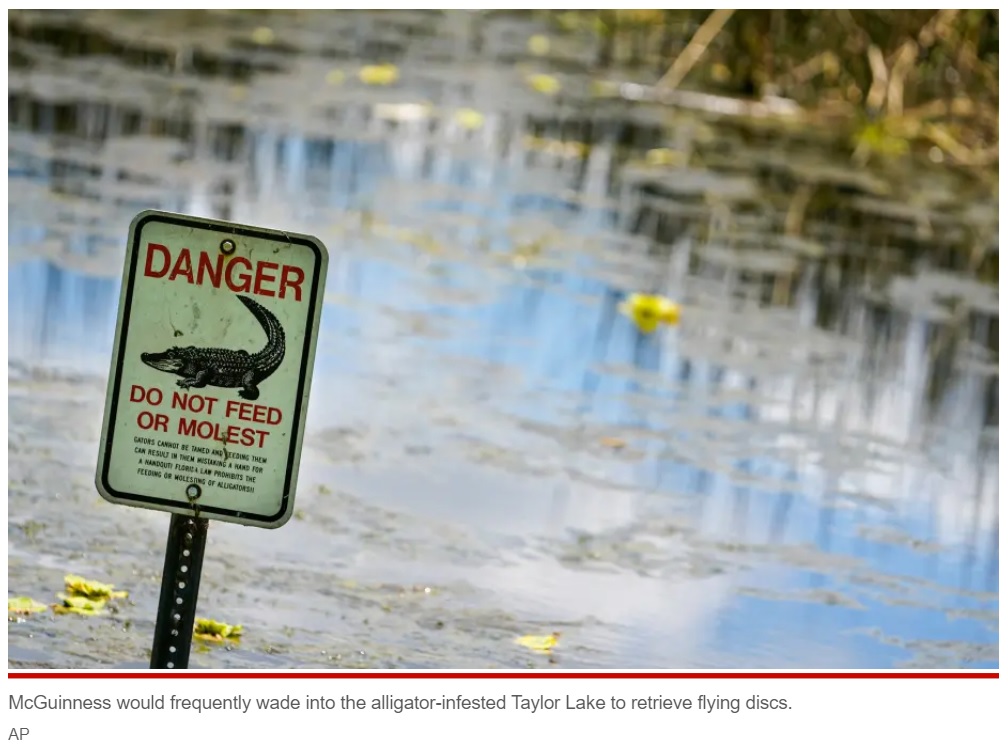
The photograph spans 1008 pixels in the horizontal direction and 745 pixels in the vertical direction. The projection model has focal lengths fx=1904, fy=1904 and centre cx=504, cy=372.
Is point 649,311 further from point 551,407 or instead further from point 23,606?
point 23,606

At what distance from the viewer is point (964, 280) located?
9.18m

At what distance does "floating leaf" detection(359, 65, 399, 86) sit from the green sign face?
31.1ft

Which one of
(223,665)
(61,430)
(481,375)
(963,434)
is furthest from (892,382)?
(223,665)

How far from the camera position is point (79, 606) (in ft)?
14.2

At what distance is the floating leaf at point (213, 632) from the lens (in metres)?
4.24

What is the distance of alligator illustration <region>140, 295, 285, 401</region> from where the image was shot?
2641mm

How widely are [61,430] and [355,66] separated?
748cm

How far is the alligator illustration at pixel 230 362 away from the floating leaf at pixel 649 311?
4.90m

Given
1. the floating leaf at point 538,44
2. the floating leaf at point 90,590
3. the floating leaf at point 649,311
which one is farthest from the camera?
the floating leaf at point 538,44

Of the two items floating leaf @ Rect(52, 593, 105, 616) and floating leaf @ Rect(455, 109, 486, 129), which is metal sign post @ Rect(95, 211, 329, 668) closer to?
floating leaf @ Rect(52, 593, 105, 616)

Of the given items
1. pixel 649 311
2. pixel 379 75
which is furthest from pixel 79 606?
pixel 379 75

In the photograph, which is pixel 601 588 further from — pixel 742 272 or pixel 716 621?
pixel 742 272
